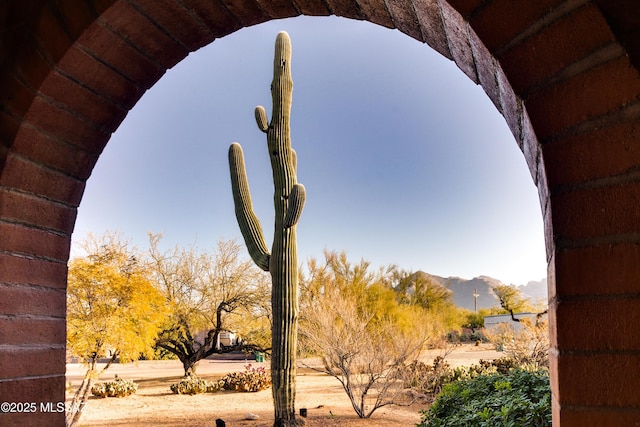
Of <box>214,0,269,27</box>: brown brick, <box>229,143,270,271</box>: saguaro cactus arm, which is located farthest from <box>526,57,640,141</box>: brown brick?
<box>229,143,270,271</box>: saguaro cactus arm

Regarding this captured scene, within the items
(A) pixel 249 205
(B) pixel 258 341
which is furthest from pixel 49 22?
(B) pixel 258 341

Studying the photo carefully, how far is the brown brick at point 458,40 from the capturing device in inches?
33.9

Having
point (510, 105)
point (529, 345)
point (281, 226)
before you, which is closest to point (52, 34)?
point (510, 105)

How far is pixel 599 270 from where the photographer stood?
0.71 m

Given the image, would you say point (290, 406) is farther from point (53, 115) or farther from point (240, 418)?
point (53, 115)

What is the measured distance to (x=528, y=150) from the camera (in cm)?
91

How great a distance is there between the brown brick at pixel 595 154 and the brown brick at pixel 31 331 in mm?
1301

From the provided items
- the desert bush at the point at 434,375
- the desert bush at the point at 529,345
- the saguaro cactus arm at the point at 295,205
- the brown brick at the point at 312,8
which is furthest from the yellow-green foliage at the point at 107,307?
the brown brick at the point at 312,8

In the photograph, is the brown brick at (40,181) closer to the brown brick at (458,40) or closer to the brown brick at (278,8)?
the brown brick at (278,8)

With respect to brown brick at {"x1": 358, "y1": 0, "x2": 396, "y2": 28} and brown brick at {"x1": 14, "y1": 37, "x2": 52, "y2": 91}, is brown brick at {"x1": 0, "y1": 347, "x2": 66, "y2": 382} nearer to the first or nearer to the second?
brown brick at {"x1": 14, "y1": 37, "x2": 52, "y2": 91}

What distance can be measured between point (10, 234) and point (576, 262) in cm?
132

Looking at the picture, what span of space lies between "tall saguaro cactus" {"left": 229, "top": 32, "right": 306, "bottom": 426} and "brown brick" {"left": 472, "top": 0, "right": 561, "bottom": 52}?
6.01 m

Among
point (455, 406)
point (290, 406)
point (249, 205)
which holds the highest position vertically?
point (249, 205)

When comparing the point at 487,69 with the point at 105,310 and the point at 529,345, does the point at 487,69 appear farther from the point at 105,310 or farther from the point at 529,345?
the point at 529,345
